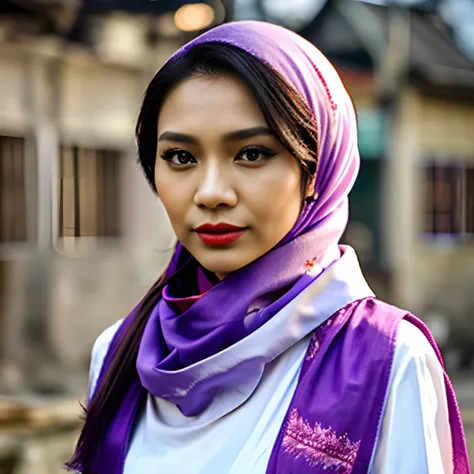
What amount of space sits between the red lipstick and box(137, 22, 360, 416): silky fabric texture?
0.07m

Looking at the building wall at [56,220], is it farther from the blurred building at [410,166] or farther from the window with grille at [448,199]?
the window with grille at [448,199]

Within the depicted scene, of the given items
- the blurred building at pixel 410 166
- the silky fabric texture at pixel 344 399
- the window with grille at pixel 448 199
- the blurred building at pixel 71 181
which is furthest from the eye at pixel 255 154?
the window with grille at pixel 448 199

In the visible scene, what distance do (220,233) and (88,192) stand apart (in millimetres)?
7563

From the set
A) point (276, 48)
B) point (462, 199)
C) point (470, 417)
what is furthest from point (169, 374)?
point (462, 199)

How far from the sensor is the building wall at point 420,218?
39.1ft

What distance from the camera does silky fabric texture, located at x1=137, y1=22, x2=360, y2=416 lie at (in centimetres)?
164

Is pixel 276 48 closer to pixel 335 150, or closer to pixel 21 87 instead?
pixel 335 150

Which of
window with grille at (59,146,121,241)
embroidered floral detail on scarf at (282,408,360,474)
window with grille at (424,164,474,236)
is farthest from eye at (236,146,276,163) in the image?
window with grille at (424,164,474,236)

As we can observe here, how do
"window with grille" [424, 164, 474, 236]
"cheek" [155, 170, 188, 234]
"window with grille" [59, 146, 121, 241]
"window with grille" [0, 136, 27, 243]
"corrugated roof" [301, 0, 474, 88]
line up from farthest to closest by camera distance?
"window with grille" [424, 164, 474, 236] < "corrugated roof" [301, 0, 474, 88] < "window with grille" [59, 146, 121, 241] < "window with grille" [0, 136, 27, 243] < "cheek" [155, 170, 188, 234]

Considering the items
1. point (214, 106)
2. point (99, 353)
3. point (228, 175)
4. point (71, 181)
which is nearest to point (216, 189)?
point (228, 175)

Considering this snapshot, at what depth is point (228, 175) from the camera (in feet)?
5.33

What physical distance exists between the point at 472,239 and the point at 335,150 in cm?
1141

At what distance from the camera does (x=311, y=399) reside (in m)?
1.62

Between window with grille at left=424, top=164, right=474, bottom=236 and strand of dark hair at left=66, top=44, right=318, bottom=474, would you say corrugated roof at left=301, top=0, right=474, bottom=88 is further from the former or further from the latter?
strand of dark hair at left=66, top=44, right=318, bottom=474
